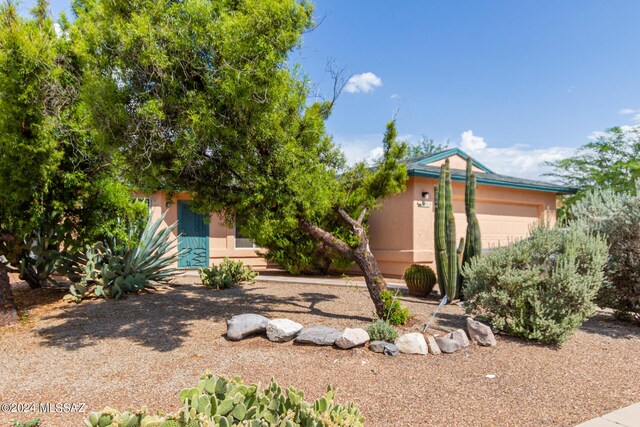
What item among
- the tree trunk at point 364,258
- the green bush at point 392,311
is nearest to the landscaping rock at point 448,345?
the green bush at point 392,311

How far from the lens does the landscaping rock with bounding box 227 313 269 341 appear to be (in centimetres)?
526

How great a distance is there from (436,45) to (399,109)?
528 centimetres

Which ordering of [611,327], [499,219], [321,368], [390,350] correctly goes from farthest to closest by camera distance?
[499,219], [611,327], [390,350], [321,368]

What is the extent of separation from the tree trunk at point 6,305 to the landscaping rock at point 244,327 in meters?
3.61

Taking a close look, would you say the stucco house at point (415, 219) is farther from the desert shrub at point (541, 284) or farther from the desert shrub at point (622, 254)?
the desert shrub at point (541, 284)

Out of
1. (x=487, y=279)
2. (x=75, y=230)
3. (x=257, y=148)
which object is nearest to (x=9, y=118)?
(x=75, y=230)

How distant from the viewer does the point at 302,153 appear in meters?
5.62

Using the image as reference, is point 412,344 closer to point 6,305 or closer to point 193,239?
point 6,305

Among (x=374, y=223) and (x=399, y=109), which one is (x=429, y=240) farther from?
(x=399, y=109)

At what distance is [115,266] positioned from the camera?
7688mm

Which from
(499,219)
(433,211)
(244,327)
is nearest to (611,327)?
(244,327)

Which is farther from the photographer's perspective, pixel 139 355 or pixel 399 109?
pixel 399 109

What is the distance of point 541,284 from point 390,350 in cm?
250

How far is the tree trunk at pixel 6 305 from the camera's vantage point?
6.02 meters
